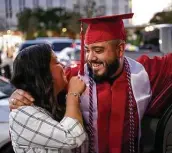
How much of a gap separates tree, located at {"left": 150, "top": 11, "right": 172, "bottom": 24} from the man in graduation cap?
3605 centimetres

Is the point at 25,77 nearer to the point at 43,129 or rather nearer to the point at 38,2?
the point at 43,129

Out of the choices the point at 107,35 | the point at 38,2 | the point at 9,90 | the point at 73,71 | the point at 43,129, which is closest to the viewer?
the point at 43,129

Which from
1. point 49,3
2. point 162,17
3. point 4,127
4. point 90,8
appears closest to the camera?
point 4,127

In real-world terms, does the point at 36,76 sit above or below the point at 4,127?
above

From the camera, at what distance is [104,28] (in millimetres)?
2352

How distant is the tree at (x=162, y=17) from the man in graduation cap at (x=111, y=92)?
36.1m

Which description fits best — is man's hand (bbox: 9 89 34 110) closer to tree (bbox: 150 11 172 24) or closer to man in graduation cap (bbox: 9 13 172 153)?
man in graduation cap (bbox: 9 13 172 153)

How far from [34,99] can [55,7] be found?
53435 mm

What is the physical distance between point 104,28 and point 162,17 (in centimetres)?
3873

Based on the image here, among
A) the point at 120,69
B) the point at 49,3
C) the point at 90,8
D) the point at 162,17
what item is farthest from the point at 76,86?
the point at 49,3

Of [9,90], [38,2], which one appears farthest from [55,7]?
[9,90]

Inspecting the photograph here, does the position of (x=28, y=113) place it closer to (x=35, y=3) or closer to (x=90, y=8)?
(x=90, y=8)

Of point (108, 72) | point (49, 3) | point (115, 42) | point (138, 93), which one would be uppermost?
point (115, 42)

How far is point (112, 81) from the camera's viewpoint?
2408 millimetres
